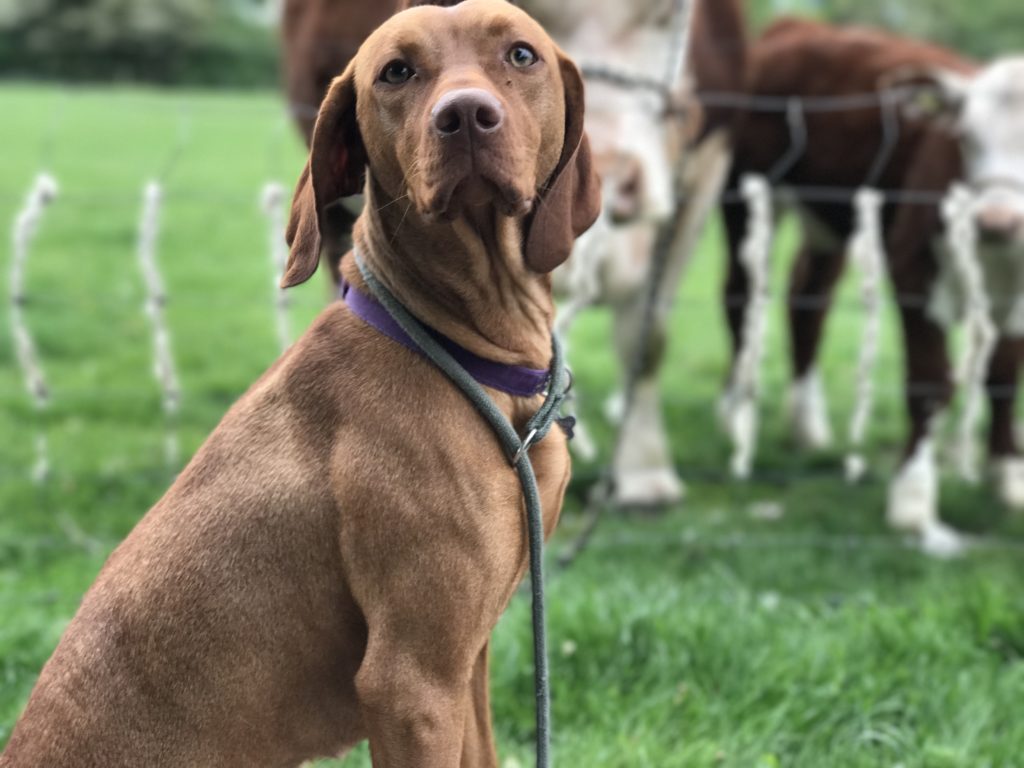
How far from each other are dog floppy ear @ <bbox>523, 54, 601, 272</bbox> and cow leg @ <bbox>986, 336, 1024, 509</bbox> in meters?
3.54

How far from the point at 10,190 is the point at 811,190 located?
27.4 feet

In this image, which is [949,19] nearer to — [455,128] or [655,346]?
[655,346]

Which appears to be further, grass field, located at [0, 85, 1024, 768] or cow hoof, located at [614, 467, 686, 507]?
cow hoof, located at [614, 467, 686, 507]

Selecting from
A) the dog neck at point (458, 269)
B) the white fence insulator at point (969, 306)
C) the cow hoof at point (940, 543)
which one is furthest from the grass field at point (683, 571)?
the dog neck at point (458, 269)

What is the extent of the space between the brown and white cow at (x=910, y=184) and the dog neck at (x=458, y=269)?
2681 mm

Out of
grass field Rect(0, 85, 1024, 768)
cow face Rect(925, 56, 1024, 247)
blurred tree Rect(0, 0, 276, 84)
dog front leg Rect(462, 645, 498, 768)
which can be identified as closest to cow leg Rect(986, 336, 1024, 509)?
grass field Rect(0, 85, 1024, 768)

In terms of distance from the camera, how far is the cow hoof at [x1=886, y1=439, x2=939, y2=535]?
193 inches

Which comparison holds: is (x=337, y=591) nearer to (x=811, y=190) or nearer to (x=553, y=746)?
(x=553, y=746)

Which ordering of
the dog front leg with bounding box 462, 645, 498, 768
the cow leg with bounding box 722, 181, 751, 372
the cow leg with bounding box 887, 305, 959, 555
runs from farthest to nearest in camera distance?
the cow leg with bounding box 722, 181, 751, 372
the cow leg with bounding box 887, 305, 959, 555
the dog front leg with bounding box 462, 645, 498, 768

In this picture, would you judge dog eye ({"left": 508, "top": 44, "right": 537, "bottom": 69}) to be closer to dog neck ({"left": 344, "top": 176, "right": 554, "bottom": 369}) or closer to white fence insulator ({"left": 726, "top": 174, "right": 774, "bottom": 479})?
dog neck ({"left": 344, "top": 176, "right": 554, "bottom": 369})

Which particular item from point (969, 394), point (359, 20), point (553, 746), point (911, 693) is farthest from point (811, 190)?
point (553, 746)

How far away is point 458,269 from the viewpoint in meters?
1.96

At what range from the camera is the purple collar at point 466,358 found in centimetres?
197

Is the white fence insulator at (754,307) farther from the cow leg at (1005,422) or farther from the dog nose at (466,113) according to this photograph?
the dog nose at (466,113)
